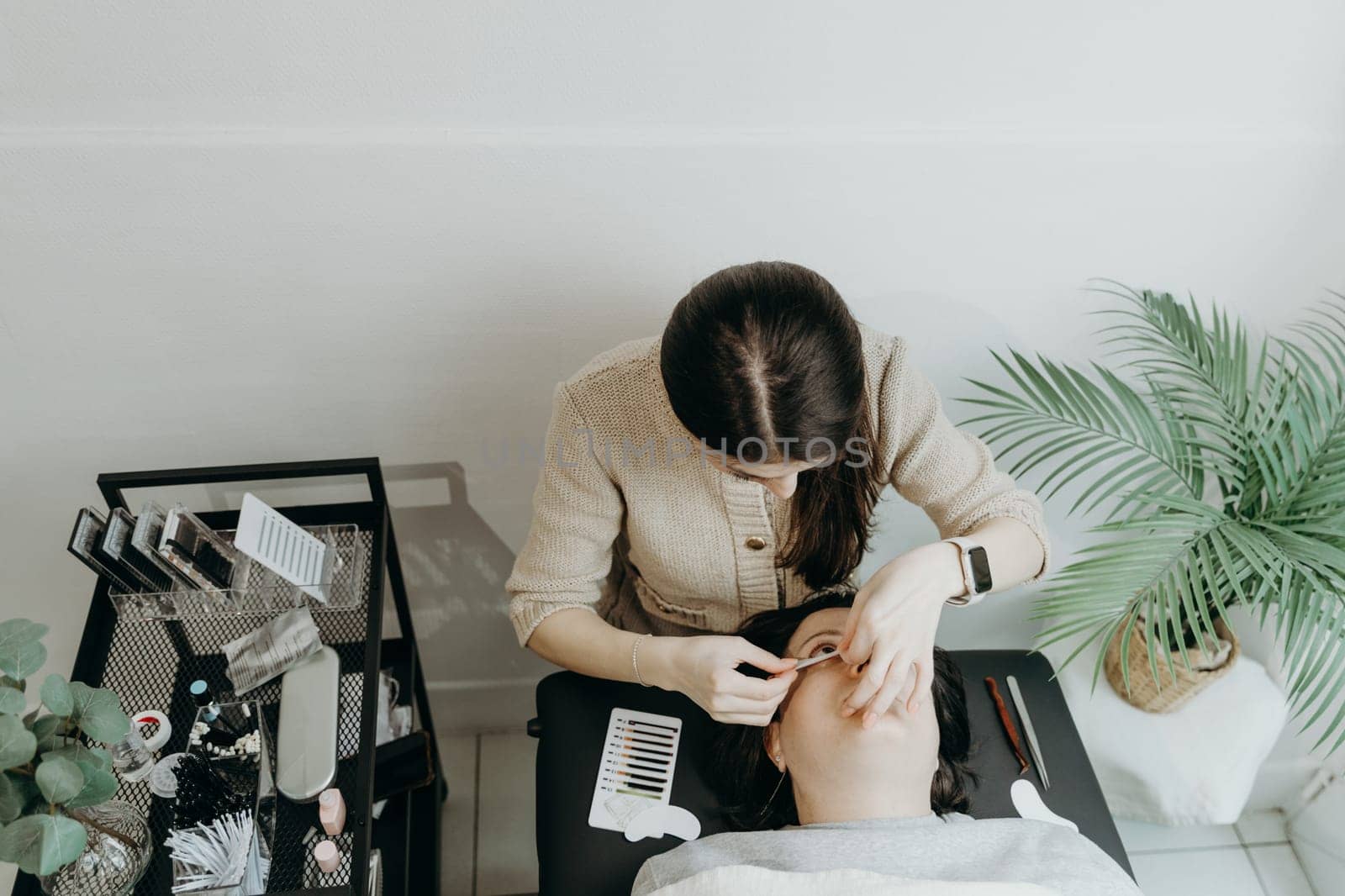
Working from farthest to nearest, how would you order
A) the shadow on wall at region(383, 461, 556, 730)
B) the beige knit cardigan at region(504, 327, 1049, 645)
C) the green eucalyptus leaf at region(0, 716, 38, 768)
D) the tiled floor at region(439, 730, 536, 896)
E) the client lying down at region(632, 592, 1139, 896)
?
the tiled floor at region(439, 730, 536, 896) < the shadow on wall at region(383, 461, 556, 730) < the beige knit cardigan at region(504, 327, 1049, 645) < the client lying down at region(632, 592, 1139, 896) < the green eucalyptus leaf at region(0, 716, 38, 768)

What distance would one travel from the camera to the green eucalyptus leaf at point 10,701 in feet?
3.21

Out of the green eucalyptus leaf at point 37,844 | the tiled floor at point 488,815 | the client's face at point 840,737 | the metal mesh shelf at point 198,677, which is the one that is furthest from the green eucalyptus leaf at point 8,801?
the tiled floor at point 488,815

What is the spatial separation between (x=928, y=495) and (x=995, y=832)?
0.49 m

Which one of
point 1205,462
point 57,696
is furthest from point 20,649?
point 1205,462

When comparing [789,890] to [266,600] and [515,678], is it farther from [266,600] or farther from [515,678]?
[515,678]

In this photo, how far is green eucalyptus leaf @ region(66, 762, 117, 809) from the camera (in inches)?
42.2

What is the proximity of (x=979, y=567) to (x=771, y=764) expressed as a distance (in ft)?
1.49

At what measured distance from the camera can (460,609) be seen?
2.09 m

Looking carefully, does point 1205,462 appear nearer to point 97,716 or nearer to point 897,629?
point 897,629

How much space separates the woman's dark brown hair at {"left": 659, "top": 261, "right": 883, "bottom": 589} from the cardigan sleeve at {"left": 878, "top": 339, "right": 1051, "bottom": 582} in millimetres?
246

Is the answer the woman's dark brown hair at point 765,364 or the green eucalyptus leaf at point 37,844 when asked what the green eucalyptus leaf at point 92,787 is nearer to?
the green eucalyptus leaf at point 37,844

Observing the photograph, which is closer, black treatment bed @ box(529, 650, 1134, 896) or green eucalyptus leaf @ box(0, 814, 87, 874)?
green eucalyptus leaf @ box(0, 814, 87, 874)

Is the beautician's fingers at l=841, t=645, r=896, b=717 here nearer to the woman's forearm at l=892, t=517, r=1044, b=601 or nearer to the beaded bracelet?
the woman's forearm at l=892, t=517, r=1044, b=601

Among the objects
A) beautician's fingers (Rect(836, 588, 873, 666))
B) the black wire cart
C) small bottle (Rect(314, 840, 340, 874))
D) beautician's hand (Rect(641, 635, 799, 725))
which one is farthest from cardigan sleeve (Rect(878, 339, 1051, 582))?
small bottle (Rect(314, 840, 340, 874))
